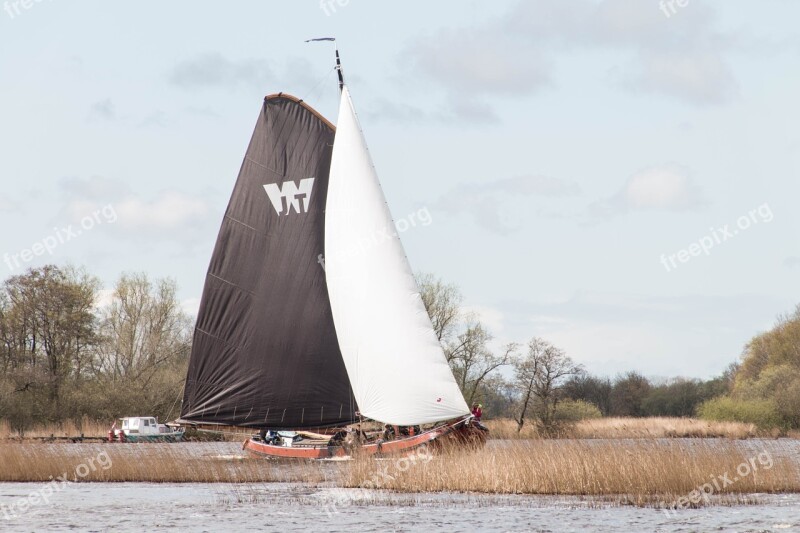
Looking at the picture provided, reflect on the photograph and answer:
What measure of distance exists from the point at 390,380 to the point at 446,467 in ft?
22.2

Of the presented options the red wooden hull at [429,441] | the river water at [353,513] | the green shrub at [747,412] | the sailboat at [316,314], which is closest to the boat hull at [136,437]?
the sailboat at [316,314]

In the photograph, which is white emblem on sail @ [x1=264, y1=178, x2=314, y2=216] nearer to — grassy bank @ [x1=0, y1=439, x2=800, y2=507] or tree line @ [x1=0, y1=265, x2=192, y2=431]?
grassy bank @ [x1=0, y1=439, x2=800, y2=507]

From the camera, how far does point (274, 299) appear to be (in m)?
35.6

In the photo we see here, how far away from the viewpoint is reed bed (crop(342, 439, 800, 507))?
79.5 feet

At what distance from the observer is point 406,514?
23000 mm

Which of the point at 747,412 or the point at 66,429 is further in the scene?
the point at 66,429

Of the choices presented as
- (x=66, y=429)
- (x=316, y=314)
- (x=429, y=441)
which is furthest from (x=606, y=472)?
(x=66, y=429)

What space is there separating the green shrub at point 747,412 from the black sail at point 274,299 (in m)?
31.1

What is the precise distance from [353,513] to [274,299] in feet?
43.4

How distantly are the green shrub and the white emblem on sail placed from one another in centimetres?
3265

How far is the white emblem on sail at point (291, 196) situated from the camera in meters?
35.8

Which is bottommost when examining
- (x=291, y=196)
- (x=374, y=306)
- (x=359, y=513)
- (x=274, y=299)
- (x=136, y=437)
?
(x=359, y=513)

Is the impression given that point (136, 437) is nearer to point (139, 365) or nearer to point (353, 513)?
point (139, 365)

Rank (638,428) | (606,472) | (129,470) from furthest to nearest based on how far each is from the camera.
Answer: (638,428), (129,470), (606,472)
